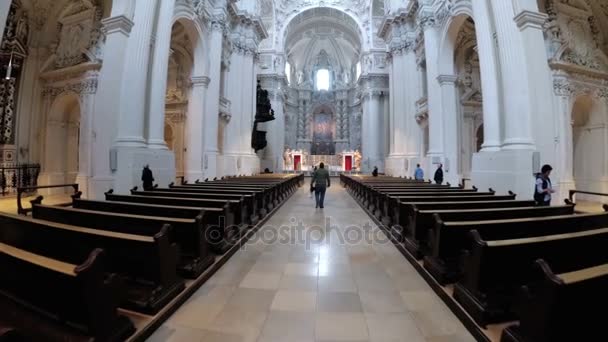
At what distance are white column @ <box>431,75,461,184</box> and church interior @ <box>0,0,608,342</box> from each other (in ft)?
0.32

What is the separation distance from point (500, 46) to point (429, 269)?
7038 mm

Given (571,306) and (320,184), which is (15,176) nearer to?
(320,184)

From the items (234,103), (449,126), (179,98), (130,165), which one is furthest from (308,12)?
(130,165)

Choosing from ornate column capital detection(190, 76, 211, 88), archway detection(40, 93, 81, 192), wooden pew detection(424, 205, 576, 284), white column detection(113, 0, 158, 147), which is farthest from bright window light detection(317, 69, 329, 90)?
wooden pew detection(424, 205, 576, 284)

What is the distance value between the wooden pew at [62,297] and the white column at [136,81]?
20.8ft

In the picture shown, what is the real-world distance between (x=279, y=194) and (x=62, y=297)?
297 inches

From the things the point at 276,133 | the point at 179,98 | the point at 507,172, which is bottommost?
the point at 507,172

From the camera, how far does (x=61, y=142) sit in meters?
12.3

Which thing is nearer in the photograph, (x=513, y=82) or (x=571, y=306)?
(x=571, y=306)

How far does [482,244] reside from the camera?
2.05 metres

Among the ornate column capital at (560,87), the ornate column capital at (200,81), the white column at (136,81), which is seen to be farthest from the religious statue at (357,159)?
the white column at (136,81)

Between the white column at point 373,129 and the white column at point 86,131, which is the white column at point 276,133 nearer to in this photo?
the white column at point 373,129

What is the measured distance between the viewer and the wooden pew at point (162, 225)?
292 cm

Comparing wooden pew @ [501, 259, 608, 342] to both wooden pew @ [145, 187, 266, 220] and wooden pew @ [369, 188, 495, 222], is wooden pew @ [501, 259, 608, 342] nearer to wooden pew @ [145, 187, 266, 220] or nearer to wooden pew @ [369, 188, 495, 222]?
wooden pew @ [369, 188, 495, 222]
